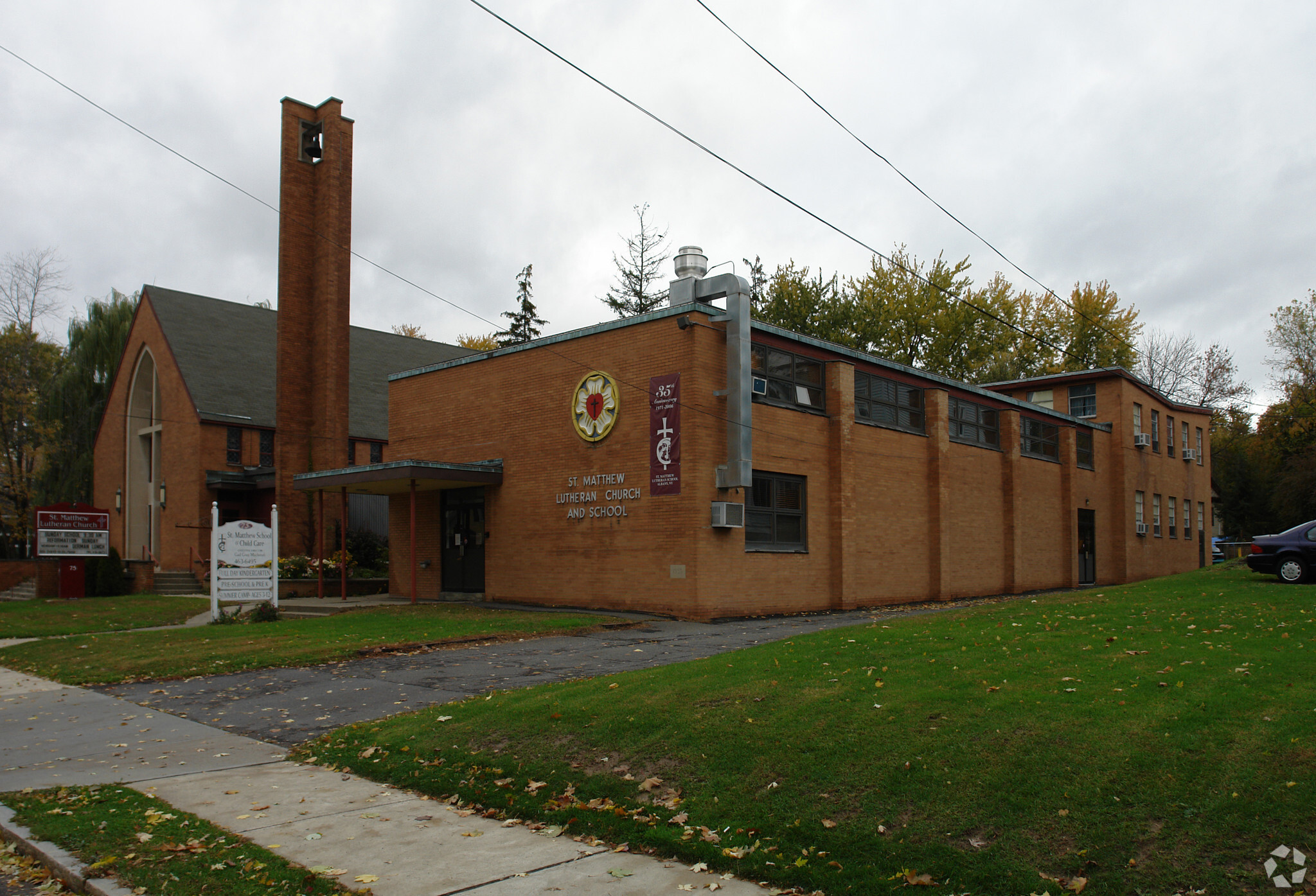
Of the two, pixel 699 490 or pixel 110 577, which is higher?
pixel 699 490

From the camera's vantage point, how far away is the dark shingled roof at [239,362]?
33969 mm

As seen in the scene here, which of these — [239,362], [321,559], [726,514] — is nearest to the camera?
[726,514]

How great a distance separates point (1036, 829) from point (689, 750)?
2561mm

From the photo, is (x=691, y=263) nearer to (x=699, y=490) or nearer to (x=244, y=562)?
(x=699, y=490)

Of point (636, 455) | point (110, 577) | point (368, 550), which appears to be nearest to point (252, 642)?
point (636, 455)

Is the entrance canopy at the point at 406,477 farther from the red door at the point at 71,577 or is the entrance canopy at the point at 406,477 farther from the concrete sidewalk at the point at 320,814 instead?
the concrete sidewalk at the point at 320,814

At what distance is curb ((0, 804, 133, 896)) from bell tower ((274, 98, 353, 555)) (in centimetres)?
2475

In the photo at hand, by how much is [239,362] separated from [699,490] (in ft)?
80.3

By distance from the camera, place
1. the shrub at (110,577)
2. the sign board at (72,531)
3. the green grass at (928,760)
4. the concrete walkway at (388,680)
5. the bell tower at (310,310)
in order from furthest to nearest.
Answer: the bell tower at (310,310), the shrub at (110,577), the sign board at (72,531), the concrete walkway at (388,680), the green grass at (928,760)

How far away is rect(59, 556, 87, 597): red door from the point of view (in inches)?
1106

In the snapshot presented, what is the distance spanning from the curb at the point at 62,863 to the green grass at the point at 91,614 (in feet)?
46.4

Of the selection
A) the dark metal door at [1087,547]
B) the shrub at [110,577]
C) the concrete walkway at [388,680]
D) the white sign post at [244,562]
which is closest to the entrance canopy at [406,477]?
the white sign post at [244,562]

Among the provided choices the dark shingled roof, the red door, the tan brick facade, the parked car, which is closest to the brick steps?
the red door

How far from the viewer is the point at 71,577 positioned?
2823 cm
